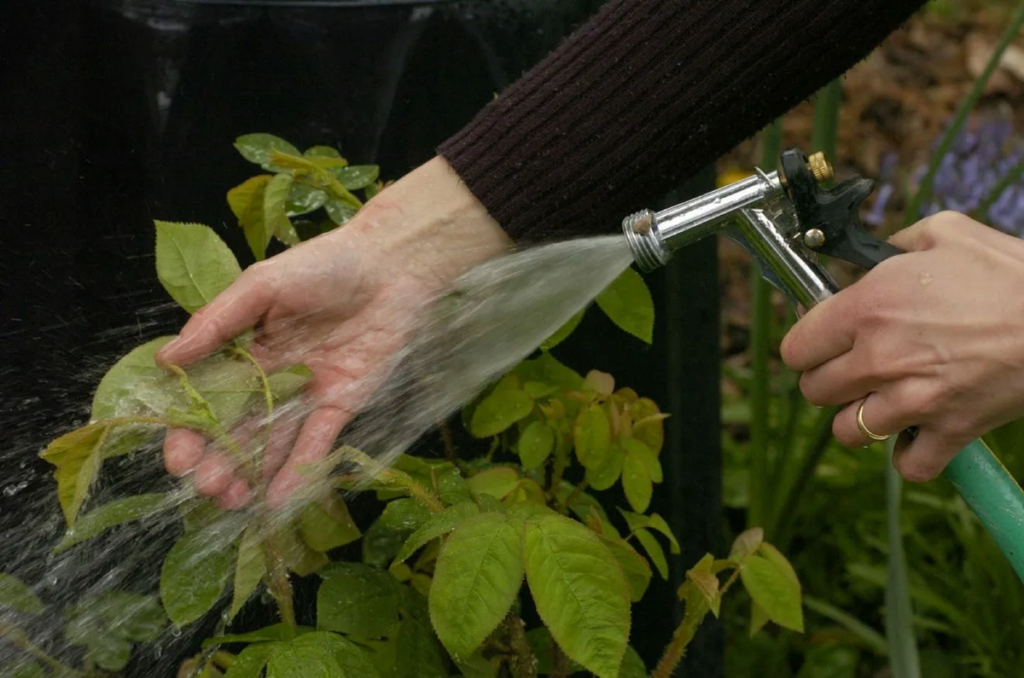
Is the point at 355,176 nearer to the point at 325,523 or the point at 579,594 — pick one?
the point at 325,523

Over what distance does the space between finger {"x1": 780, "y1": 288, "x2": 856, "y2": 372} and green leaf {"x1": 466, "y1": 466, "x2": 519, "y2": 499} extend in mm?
315

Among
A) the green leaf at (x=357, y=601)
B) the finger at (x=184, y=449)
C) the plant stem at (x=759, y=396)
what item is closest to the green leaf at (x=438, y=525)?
the green leaf at (x=357, y=601)

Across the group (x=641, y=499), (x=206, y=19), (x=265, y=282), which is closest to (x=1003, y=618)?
(x=641, y=499)

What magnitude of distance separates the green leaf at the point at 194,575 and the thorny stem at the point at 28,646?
159 mm

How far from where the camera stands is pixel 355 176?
1.26 meters

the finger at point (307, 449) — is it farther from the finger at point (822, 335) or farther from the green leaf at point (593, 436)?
the finger at point (822, 335)

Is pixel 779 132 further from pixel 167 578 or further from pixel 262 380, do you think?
pixel 167 578

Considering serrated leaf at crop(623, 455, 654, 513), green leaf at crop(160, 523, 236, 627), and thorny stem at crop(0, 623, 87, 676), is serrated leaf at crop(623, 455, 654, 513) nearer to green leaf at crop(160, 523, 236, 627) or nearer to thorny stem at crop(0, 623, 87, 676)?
green leaf at crop(160, 523, 236, 627)

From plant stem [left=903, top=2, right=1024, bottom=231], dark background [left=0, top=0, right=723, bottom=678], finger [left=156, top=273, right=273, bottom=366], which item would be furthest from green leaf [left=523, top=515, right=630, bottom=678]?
plant stem [left=903, top=2, right=1024, bottom=231]

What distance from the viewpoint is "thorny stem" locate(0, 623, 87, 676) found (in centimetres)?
102

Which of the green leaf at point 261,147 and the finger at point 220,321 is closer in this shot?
the finger at point 220,321

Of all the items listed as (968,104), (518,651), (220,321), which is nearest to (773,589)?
(518,651)

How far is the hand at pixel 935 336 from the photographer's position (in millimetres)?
994

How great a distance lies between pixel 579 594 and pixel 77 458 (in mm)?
439
